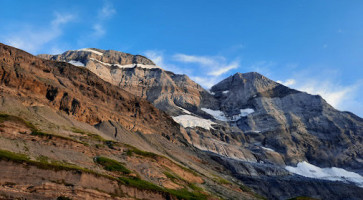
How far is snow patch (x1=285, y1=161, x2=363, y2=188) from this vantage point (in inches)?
6470

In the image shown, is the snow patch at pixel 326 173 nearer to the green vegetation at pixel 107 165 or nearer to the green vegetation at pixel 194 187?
the green vegetation at pixel 194 187

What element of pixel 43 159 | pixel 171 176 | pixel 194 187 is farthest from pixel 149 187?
pixel 194 187

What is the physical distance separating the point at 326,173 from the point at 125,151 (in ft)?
450

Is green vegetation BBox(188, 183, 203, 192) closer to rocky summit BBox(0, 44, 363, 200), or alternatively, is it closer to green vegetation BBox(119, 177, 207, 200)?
rocky summit BBox(0, 44, 363, 200)

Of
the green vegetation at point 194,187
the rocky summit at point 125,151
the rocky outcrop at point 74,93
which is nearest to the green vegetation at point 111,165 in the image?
the rocky summit at point 125,151

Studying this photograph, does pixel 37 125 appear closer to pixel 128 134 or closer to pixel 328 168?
pixel 128 134

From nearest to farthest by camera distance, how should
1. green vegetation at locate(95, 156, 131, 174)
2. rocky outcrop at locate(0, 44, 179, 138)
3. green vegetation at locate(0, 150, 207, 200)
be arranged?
green vegetation at locate(0, 150, 207, 200)
green vegetation at locate(95, 156, 131, 174)
rocky outcrop at locate(0, 44, 179, 138)

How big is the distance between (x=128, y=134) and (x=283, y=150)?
11111cm

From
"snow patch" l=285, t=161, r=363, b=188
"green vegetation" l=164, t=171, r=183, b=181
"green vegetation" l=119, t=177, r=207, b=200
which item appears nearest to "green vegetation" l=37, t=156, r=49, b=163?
"green vegetation" l=119, t=177, r=207, b=200

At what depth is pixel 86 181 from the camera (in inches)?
1946

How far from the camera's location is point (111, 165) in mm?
64250

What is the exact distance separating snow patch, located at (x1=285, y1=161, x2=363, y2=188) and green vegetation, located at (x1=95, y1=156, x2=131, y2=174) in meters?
124

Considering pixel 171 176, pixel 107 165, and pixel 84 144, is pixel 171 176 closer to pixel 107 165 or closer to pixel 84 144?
pixel 107 165

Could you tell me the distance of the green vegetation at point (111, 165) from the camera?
6287 centimetres
